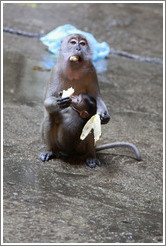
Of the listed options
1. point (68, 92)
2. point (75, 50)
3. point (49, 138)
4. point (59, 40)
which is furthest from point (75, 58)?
point (59, 40)

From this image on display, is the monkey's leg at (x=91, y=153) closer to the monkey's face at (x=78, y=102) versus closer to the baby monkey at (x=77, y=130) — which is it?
the baby monkey at (x=77, y=130)

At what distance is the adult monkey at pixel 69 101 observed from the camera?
3.95 m

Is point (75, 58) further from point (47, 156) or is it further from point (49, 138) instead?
point (47, 156)

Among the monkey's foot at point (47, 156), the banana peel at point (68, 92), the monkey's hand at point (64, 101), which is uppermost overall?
the banana peel at point (68, 92)

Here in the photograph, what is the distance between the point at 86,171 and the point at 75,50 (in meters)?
1.35

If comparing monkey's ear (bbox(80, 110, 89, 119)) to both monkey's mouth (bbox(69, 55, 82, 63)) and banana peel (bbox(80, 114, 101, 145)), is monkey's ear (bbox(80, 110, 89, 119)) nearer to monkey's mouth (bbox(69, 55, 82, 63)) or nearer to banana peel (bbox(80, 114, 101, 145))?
banana peel (bbox(80, 114, 101, 145))

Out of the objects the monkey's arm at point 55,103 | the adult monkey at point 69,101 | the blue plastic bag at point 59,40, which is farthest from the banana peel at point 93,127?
the blue plastic bag at point 59,40

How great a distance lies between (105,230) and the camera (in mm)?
3156

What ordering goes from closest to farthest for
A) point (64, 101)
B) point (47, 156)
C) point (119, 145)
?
point (64, 101) < point (47, 156) < point (119, 145)

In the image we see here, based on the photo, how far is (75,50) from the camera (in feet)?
12.8

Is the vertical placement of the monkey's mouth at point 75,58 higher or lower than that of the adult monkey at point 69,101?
higher

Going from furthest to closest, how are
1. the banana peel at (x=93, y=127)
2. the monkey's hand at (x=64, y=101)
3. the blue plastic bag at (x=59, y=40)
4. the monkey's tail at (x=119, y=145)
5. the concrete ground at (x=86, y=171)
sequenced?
the blue plastic bag at (x=59, y=40)
the monkey's tail at (x=119, y=145)
the banana peel at (x=93, y=127)
the monkey's hand at (x=64, y=101)
the concrete ground at (x=86, y=171)

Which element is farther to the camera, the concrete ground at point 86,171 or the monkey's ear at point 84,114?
the monkey's ear at point 84,114

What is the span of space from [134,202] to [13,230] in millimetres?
1378
